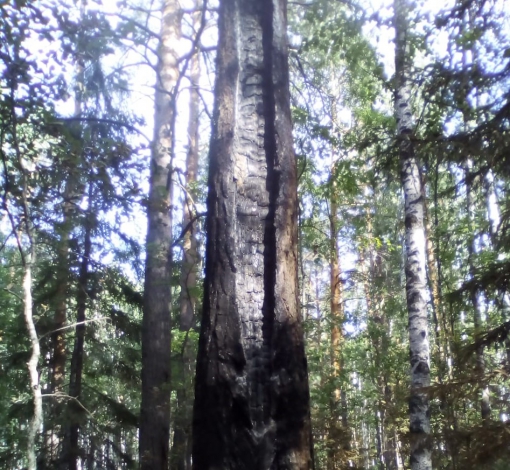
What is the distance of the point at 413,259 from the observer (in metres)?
8.10

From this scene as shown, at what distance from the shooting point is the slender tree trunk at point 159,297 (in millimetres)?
7848

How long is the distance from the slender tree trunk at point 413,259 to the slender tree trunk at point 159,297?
133 inches

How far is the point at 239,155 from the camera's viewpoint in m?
2.62

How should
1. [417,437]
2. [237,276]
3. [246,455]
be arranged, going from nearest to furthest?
1. [246,455]
2. [237,276]
3. [417,437]

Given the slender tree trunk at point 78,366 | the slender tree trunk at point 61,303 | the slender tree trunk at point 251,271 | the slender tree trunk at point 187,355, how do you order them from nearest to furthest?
the slender tree trunk at point 251,271 < the slender tree trunk at point 61,303 < the slender tree trunk at point 187,355 < the slender tree trunk at point 78,366

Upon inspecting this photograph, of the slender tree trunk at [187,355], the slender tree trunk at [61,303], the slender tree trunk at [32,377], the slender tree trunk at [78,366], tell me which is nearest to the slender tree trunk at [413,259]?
the slender tree trunk at [187,355]

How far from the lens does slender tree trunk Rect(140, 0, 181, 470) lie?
7848 mm

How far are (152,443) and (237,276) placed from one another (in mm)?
6265

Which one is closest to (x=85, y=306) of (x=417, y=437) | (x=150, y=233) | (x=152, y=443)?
(x=150, y=233)

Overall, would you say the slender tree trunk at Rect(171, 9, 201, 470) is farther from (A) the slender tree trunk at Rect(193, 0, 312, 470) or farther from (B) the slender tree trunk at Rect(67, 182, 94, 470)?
(A) the slender tree trunk at Rect(193, 0, 312, 470)

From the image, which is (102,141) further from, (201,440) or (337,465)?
(337,465)

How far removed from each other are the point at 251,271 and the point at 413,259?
6126 mm

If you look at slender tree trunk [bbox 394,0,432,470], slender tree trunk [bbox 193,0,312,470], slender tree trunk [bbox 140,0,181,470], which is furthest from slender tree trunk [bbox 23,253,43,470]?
slender tree trunk [bbox 394,0,432,470]

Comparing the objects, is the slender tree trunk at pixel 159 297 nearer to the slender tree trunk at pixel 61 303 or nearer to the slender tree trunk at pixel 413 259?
the slender tree trunk at pixel 61 303
